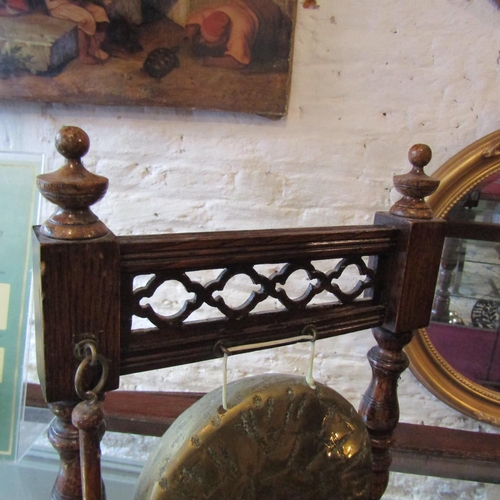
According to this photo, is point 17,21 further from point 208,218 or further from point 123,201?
point 208,218

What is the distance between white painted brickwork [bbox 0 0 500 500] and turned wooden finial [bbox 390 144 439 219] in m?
0.37

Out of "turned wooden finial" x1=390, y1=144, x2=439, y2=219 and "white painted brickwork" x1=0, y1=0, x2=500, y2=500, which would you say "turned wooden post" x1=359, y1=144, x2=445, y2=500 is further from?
"white painted brickwork" x1=0, y1=0, x2=500, y2=500

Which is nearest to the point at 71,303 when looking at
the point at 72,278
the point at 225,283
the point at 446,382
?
the point at 72,278

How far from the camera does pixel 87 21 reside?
90 centimetres

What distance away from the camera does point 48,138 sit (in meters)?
1.01

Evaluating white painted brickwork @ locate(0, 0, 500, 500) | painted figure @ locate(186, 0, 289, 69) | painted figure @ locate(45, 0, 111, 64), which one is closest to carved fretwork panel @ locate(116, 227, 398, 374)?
white painted brickwork @ locate(0, 0, 500, 500)

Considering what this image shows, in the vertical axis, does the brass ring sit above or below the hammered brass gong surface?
above

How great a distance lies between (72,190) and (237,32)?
620 millimetres

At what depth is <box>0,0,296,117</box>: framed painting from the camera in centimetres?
89

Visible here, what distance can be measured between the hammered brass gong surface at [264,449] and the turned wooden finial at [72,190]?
8.8 inches

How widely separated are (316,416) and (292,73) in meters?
0.65

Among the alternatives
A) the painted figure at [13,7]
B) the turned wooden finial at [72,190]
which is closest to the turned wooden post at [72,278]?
the turned wooden finial at [72,190]

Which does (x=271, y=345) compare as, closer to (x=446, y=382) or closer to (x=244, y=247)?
(x=244, y=247)

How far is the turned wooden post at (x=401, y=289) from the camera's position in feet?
1.94
